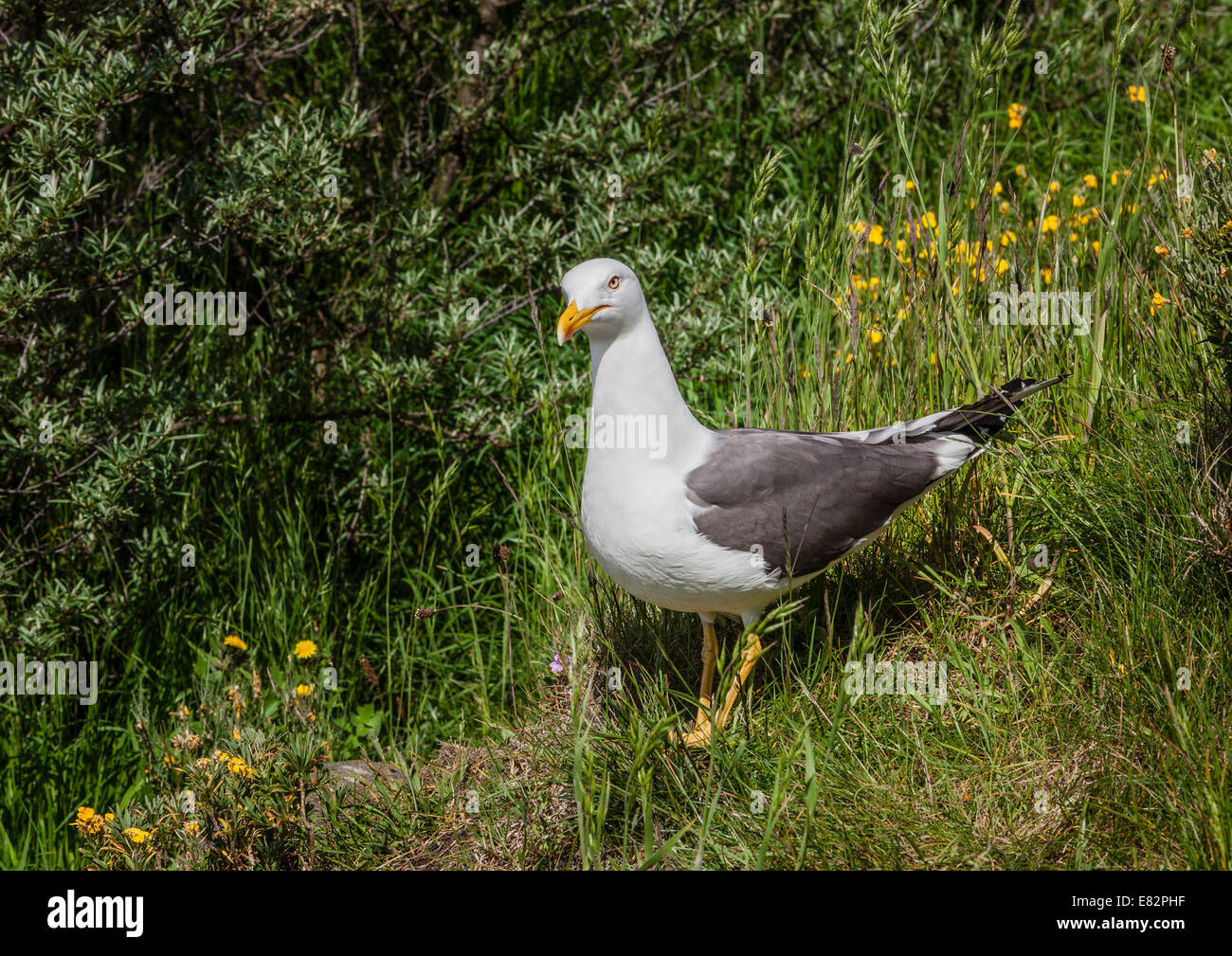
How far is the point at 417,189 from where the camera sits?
4.85 meters

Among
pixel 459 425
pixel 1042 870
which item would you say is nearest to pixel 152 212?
pixel 459 425

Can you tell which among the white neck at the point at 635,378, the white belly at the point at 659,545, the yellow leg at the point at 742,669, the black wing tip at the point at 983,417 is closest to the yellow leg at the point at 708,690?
the yellow leg at the point at 742,669

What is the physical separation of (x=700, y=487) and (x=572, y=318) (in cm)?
57

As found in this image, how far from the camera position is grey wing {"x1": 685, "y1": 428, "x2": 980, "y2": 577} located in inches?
120

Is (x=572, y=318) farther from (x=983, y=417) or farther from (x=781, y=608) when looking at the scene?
(x=983, y=417)

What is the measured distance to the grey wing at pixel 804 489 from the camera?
3.05m

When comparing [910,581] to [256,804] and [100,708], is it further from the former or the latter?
[100,708]

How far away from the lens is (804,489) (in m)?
3.15

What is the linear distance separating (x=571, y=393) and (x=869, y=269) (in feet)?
4.21

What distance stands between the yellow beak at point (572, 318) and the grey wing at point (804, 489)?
1.68 feet

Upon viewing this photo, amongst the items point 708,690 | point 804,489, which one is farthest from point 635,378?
point 708,690

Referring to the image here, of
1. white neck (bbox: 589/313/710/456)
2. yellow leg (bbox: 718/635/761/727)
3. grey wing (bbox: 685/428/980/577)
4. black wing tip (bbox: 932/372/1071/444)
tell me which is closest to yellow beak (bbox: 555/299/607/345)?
white neck (bbox: 589/313/710/456)

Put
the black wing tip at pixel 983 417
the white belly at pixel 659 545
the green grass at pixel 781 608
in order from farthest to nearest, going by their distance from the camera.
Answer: the black wing tip at pixel 983 417 → the white belly at pixel 659 545 → the green grass at pixel 781 608

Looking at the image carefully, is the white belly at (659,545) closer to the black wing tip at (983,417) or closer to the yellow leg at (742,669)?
the yellow leg at (742,669)
